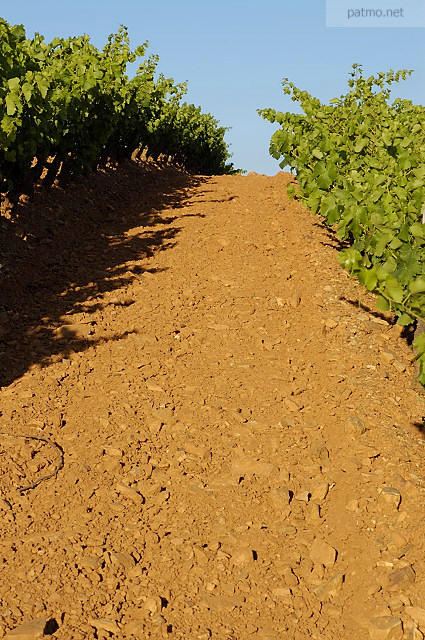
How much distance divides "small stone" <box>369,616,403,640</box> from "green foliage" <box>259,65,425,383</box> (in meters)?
1.35

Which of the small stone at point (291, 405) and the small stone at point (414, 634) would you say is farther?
the small stone at point (291, 405)

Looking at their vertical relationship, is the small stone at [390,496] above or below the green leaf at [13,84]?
below

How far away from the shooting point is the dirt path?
419 centimetres

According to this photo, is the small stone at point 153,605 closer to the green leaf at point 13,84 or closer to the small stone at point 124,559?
the small stone at point 124,559

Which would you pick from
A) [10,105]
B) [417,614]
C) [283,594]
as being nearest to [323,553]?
[283,594]

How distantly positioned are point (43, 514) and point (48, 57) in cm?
1103

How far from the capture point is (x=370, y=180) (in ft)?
27.3

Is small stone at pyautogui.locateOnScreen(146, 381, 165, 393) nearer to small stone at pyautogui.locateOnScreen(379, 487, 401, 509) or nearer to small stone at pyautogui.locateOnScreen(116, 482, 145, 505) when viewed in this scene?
small stone at pyautogui.locateOnScreen(116, 482, 145, 505)

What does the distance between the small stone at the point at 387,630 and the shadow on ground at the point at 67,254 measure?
12.5 feet

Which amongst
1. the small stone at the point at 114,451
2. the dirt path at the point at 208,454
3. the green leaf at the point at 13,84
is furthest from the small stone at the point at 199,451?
the green leaf at the point at 13,84

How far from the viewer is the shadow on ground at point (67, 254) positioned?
7395 millimetres

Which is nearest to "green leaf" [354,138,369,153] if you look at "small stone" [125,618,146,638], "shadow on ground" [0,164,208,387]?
"shadow on ground" [0,164,208,387]

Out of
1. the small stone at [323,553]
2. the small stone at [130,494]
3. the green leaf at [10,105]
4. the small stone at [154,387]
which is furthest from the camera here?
the green leaf at [10,105]

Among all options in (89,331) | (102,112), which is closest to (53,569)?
(89,331)
